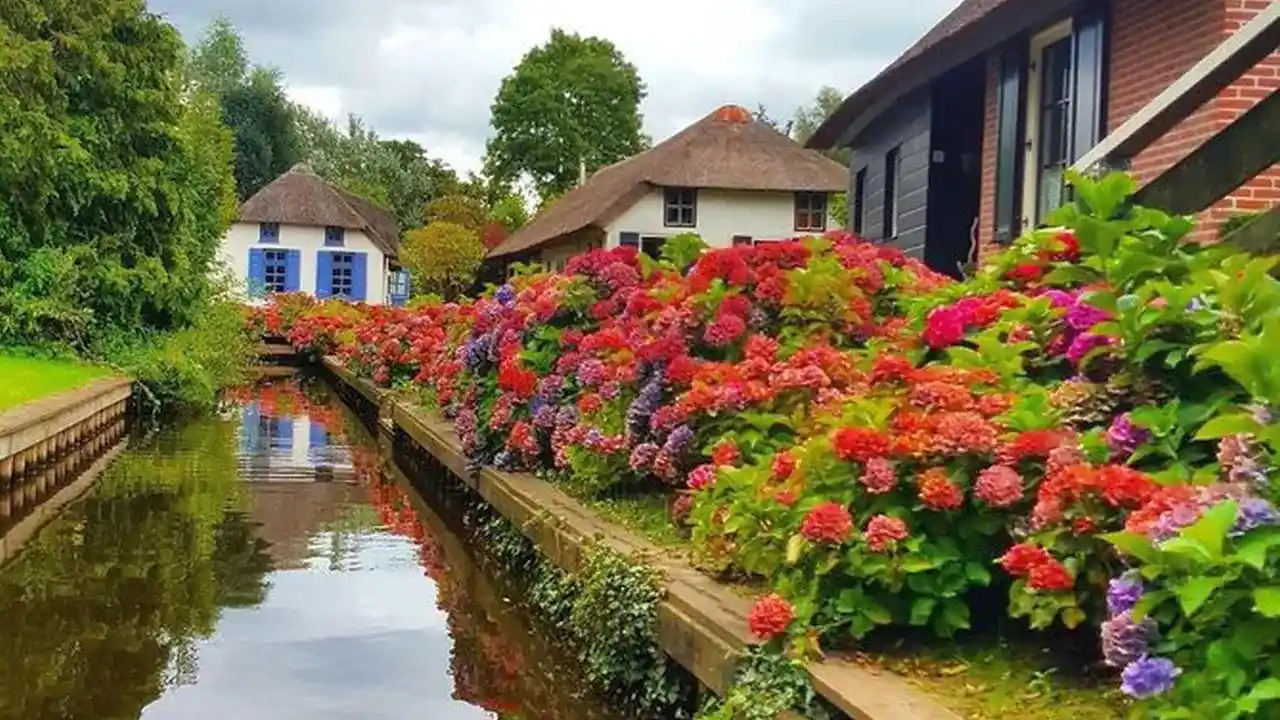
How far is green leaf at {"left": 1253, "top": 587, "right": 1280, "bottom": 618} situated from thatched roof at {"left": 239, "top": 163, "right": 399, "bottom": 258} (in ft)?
172

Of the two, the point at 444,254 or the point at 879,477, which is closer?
the point at 879,477

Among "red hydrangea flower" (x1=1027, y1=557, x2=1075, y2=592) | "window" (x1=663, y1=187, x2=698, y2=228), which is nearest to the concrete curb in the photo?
"red hydrangea flower" (x1=1027, y1=557, x2=1075, y2=592)

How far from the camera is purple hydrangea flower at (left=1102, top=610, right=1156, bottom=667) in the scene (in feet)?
10.1

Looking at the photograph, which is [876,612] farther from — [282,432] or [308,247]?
[308,247]

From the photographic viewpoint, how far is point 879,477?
4.18m

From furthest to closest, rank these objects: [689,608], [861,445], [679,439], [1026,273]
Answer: [679,439] < [1026,273] < [689,608] < [861,445]

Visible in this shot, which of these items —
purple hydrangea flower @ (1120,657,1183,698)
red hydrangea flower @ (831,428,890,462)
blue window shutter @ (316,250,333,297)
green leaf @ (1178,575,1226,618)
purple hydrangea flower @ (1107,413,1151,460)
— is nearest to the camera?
green leaf @ (1178,575,1226,618)

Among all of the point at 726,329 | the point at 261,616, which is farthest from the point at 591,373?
the point at 261,616

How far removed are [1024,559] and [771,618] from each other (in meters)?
0.85

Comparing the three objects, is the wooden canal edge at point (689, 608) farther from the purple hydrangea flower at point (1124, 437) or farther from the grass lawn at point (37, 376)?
the grass lawn at point (37, 376)

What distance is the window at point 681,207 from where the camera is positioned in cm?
3997

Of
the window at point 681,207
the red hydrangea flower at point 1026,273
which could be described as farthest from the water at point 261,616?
the window at point 681,207

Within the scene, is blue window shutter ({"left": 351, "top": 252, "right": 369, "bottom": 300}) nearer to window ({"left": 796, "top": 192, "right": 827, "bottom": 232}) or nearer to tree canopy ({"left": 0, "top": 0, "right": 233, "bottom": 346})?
window ({"left": 796, "top": 192, "right": 827, "bottom": 232})

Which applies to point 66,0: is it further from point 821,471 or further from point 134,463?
point 821,471
